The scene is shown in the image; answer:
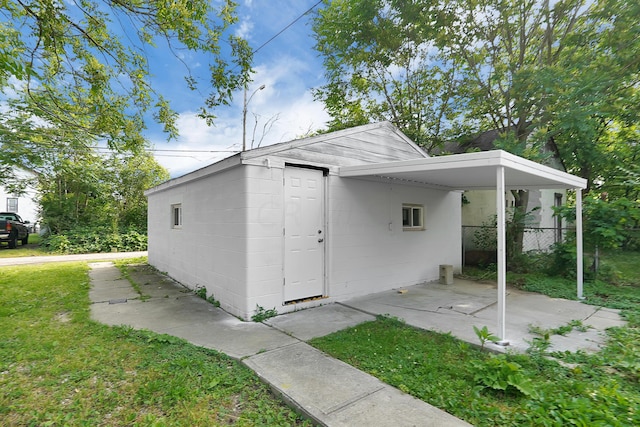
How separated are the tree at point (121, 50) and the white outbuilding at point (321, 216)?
1372 mm

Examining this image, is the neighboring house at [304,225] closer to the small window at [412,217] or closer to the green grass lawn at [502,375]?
the small window at [412,217]

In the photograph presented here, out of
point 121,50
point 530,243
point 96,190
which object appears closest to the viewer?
point 121,50

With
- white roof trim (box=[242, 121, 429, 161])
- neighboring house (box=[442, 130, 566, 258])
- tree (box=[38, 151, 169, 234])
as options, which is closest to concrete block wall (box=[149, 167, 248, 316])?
white roof trim (box=[242, 121, 429, 161])

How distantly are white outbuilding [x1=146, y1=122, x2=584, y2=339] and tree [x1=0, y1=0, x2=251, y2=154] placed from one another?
1.37 metres

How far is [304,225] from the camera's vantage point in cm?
523

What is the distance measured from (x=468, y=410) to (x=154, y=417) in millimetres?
2385

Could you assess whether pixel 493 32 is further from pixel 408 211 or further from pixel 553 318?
pixel 553 318

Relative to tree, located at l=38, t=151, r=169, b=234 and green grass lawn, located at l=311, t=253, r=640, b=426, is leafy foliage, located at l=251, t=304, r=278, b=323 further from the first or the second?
tree, located at l=38, t=151, r=169, b=234

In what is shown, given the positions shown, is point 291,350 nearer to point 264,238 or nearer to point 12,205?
point 264,238

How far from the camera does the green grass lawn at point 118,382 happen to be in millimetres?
2385

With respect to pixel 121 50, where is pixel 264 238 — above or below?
below

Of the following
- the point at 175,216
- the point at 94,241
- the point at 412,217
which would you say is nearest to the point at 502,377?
the point at 412,217

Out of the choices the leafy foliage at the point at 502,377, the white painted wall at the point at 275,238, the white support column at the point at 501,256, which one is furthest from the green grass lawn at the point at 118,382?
the white support column at the point at 501,256

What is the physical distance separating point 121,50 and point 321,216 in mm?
4145
